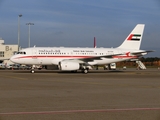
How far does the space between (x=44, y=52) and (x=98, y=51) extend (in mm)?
7936

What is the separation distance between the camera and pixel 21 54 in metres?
39.0

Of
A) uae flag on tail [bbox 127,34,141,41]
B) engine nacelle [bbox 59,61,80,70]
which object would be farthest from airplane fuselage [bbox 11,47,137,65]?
uae flag on tail [bbox 127,34,141,41]

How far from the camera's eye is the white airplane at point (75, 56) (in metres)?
38.9

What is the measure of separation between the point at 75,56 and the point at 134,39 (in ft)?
34.6

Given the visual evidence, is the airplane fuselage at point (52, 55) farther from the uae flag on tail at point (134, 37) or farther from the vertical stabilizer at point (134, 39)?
the uae flag on tail at point (134, 37)

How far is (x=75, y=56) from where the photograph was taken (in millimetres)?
40844

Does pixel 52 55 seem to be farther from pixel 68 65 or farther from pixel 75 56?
pixel 75 56

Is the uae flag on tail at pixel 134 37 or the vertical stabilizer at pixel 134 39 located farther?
the uae flag on tail at pixel 134 37

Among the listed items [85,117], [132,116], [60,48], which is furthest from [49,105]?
[60,48]

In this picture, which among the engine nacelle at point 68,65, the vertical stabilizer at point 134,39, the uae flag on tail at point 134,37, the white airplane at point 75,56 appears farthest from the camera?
the uae flag on tail at point 134,37

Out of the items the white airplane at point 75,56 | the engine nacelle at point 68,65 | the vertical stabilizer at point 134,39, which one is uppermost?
the vertical stabilizer at point 134,39

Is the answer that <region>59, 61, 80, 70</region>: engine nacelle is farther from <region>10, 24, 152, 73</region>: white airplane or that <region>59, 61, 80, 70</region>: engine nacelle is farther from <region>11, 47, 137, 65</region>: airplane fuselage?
<region>11, 47, 137, 65</region>: airplane fuselage

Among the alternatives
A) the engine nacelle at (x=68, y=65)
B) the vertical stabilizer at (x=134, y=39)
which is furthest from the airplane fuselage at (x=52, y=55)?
the vertical stabilizer at (x=134, y=39)

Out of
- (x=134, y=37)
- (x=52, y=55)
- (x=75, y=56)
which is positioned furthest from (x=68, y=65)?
(x=134, y=37)
